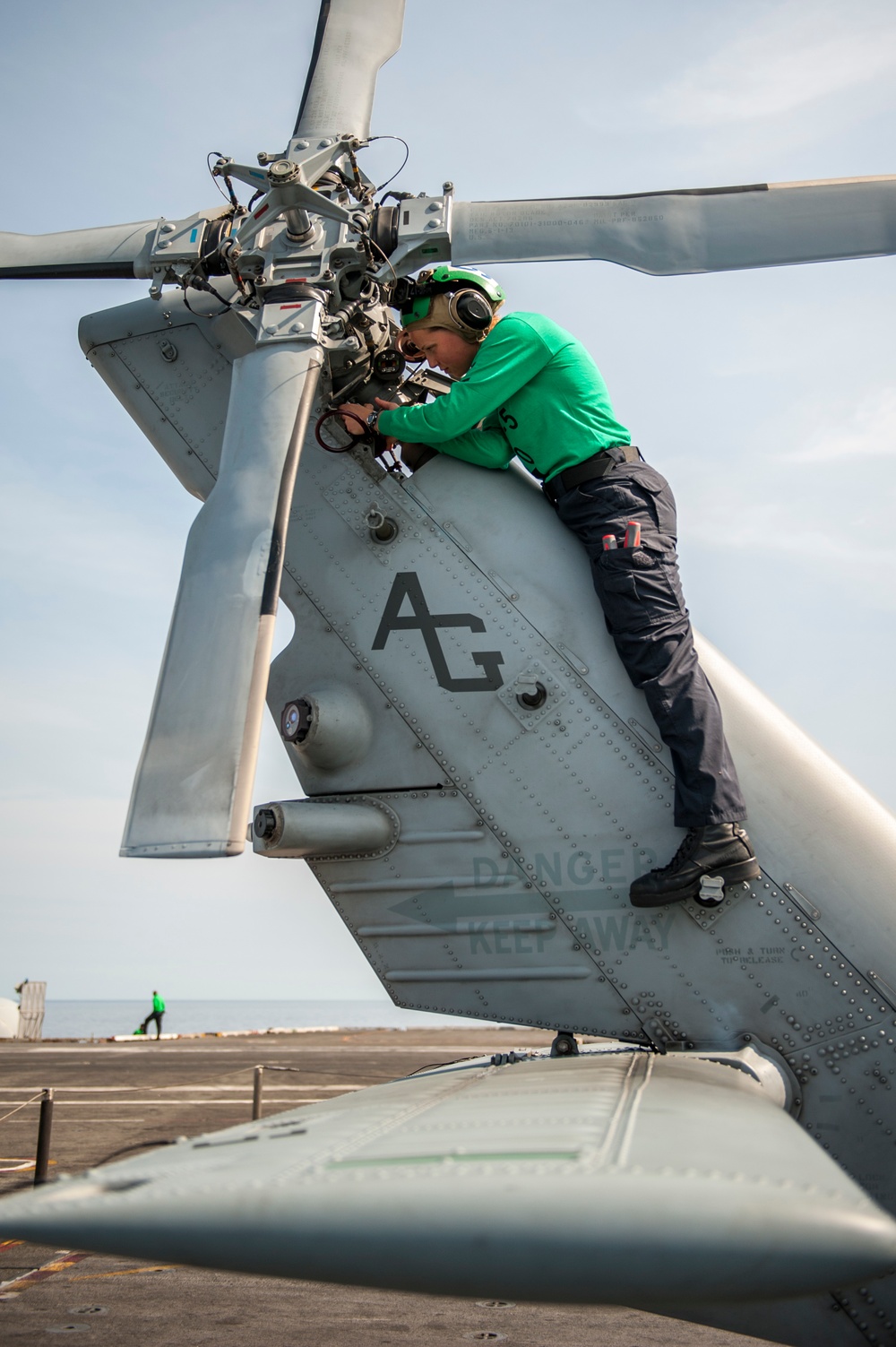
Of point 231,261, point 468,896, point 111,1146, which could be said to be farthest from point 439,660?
point 111,1146

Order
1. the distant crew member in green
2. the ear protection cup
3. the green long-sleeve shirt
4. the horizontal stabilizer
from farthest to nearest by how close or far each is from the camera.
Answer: the distant crew member in green → the ear protection cup → the green long-sleeve shirt → the horizontal stabilizer

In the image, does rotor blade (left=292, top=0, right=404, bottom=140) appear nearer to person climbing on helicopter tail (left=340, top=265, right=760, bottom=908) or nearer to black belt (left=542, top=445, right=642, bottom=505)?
person climbing on helicopter tail (left=340, top=265, right=760, bottom=908)

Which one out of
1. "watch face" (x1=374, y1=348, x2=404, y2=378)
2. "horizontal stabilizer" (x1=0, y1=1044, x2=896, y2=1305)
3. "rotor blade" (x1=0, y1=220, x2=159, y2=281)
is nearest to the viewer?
"horizontal stabilizer" (x1=0, y1=1044, x2=896, y2=1305)

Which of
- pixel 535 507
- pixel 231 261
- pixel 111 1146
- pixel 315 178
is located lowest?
pixel 111 1146

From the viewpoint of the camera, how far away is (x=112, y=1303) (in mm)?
6152

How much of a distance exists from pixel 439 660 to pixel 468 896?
1.14 metres

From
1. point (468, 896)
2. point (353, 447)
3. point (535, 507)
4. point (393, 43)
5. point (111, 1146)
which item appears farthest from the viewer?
point (111, 1146)

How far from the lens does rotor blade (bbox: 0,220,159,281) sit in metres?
5.41

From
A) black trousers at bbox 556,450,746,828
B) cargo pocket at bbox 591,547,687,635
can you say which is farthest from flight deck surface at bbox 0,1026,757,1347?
cargo pocket at bbox 591,547,687,635

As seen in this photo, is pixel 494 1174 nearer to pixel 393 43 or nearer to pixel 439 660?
pixel 439 660

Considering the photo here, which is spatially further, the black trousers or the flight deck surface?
the flight deck surface

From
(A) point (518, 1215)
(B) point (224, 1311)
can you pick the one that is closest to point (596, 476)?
(A) point (518, 1215)

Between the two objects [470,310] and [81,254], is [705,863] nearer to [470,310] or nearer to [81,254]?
[470,310]

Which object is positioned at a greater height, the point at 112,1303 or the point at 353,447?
the point at 353,447
